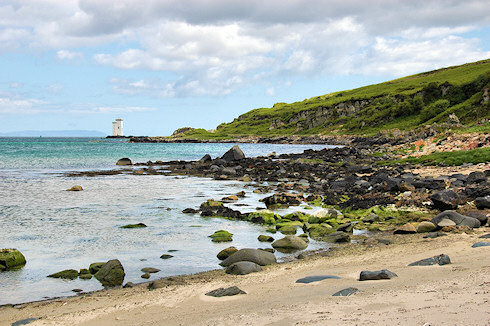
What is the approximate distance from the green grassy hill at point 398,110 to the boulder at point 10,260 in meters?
71.5

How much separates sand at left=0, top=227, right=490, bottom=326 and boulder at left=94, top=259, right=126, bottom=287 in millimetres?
647

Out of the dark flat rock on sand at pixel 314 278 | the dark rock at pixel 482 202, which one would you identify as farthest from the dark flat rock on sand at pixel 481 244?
the dark rock at pixel 482 202

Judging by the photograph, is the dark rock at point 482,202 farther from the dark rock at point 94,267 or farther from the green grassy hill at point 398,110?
the green grassy hill at point 398,110

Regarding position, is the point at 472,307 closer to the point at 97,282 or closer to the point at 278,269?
the point at 278,269

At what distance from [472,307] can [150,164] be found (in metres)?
49.3

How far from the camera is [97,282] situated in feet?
33.2

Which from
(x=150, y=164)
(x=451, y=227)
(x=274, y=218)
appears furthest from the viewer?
(x=150, y=164)

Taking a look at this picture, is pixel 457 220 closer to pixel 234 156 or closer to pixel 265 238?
pixel 265 238

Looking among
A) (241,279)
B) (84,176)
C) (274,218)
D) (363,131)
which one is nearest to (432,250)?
(241,279)

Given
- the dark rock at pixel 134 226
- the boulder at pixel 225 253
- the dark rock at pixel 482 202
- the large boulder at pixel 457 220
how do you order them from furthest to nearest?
1. the dark rock at pixel 134 226
2. the dark rock at pixel 482 202
3. the large boulder at pixel 457 220
4. the boulder at pixel 225 253

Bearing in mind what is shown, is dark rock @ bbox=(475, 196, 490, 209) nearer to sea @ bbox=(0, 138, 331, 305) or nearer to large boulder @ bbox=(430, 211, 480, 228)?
large boulder @ bbox=(430, 211, 480, 228)

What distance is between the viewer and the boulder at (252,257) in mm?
11203

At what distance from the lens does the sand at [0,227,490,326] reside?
579cm

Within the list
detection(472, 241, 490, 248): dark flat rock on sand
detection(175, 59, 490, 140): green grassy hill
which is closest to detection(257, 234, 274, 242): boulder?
detection(472, 241, 490, 248): dark flat rock on sand
